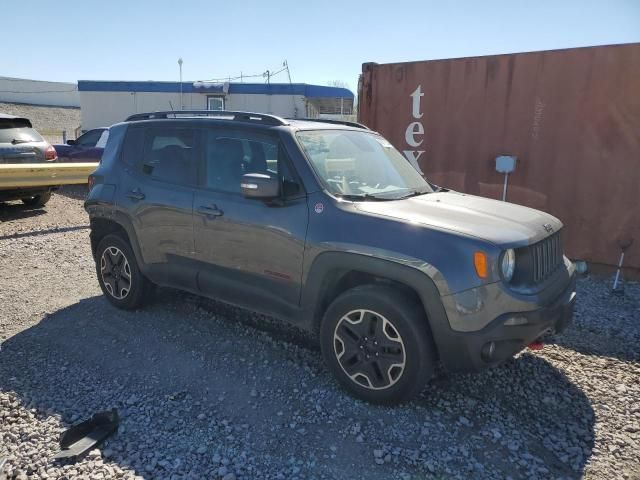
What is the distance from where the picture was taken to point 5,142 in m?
8.77

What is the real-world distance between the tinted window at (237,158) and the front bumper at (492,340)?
5.19ft

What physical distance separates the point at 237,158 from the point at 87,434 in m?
2.16

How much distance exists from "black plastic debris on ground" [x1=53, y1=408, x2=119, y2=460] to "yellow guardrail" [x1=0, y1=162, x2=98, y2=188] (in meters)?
6.53

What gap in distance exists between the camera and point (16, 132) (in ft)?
29.7

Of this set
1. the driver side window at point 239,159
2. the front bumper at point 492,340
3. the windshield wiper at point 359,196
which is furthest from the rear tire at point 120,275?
the front bumper at point 492,340

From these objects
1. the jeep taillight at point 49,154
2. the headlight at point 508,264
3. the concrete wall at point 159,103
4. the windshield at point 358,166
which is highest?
the concrete wall at point 159,103

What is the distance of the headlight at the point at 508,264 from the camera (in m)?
2.90

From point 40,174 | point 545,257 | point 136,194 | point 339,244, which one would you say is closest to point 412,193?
point 339,244

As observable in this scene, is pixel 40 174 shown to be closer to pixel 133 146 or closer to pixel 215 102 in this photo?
pixel 133 146

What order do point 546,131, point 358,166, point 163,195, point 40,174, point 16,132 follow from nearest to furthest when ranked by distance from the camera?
point 358,166, point 163,195, point 546,131, point 40,174, point 16,132

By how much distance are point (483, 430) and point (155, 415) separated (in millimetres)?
2057

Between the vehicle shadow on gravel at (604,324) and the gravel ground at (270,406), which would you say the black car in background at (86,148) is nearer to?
the gravel ground at (270,406)

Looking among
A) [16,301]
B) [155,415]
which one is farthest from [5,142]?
[155,415]

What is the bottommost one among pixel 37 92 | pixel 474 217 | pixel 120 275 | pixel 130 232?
pixel 120 275
